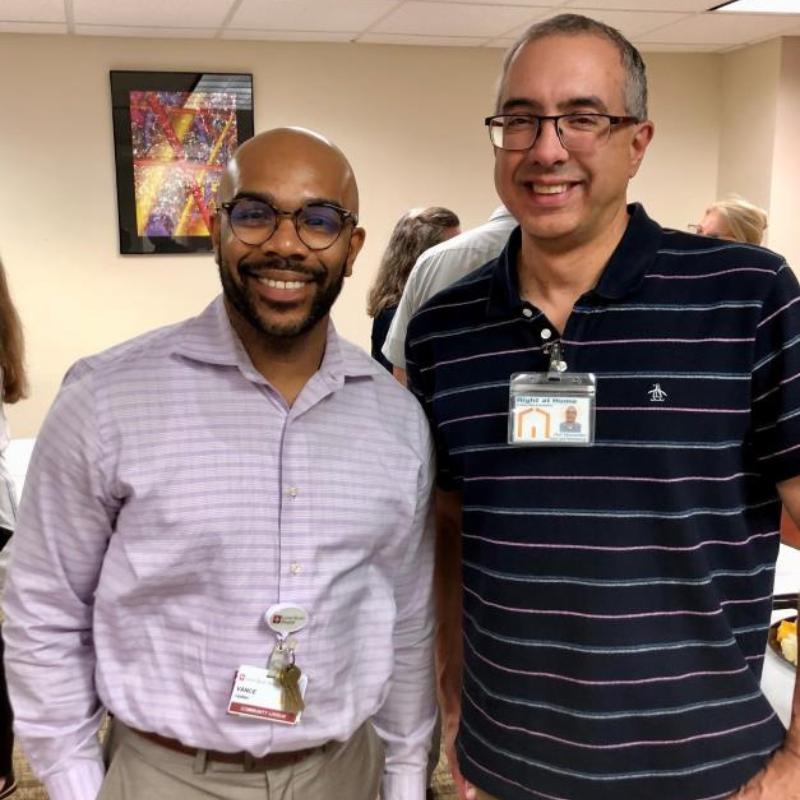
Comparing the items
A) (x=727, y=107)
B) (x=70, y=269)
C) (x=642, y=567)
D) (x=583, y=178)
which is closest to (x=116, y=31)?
(x=70, y=269)

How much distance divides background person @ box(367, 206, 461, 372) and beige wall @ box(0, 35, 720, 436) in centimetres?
199

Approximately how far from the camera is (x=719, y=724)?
3.96 ft

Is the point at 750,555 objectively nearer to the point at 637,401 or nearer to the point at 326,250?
the point at 637,401

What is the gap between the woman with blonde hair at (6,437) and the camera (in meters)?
2.28

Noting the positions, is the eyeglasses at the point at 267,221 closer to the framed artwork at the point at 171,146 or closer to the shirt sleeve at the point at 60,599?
the shirt sleeve at the point at 60,599

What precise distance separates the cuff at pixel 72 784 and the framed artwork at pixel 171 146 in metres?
4.02

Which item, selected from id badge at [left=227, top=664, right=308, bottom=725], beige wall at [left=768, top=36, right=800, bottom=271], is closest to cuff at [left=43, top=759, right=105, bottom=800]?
id badge at [left=227, top=664, right=308, bottom=725]

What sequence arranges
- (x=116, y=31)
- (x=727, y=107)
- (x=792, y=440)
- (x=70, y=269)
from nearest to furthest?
(x=792, y=440), (x=116, y=31), (x=70, y=269), (x=727, y=107)

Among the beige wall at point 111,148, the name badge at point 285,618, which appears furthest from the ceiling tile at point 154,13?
the name badge at point 285,618

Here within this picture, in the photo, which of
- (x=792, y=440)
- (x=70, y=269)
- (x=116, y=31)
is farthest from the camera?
(x=70, y=269)

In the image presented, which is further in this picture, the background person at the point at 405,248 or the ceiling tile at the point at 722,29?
the ceiling tile at the point at 722,29

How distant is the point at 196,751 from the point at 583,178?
0.97 m

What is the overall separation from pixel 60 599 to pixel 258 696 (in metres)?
0.31

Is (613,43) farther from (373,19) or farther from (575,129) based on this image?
(373,19)
